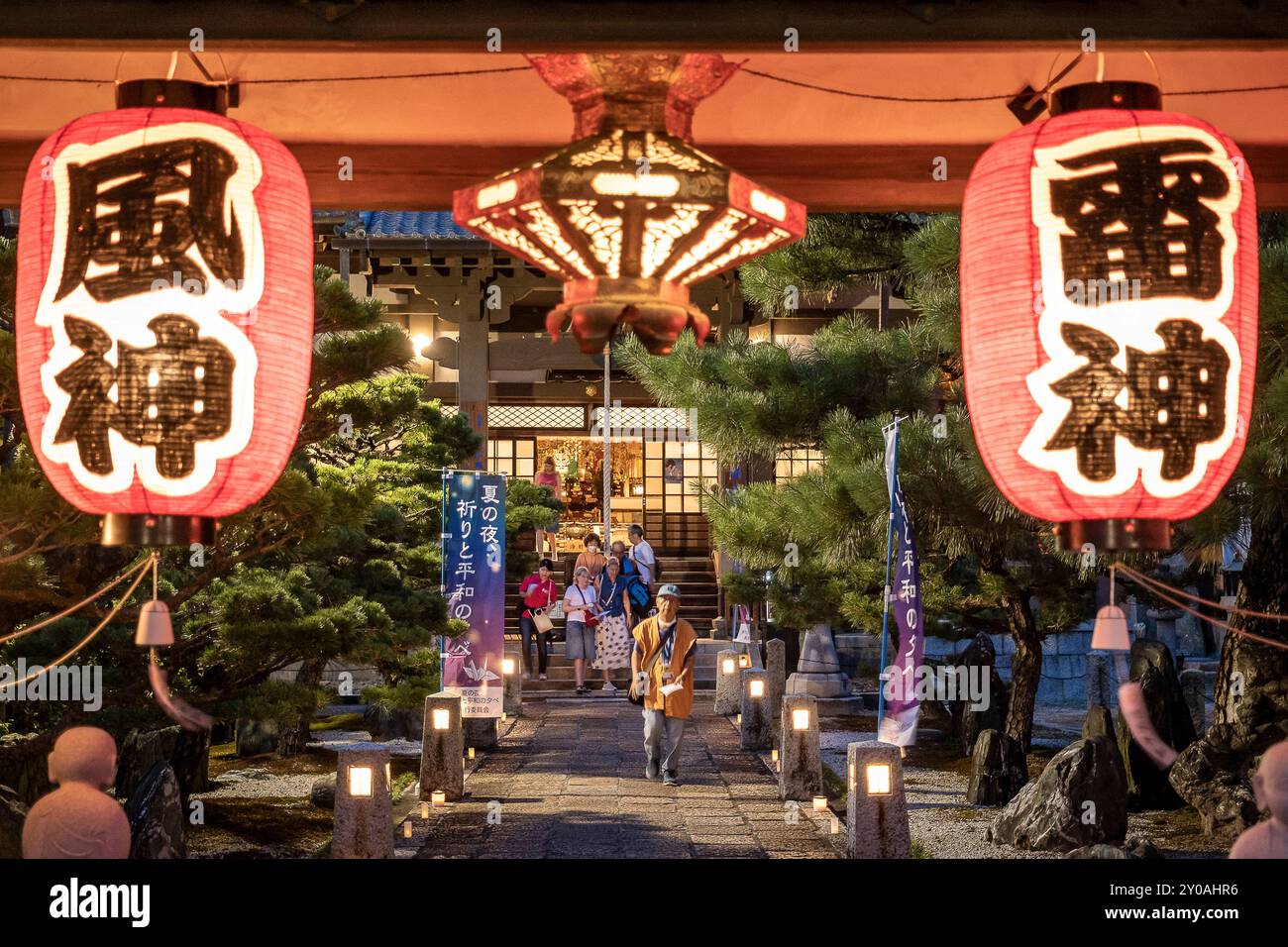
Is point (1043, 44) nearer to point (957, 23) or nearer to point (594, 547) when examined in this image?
point (957, 23)

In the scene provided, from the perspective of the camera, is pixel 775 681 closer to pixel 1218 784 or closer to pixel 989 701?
pixel 989 701

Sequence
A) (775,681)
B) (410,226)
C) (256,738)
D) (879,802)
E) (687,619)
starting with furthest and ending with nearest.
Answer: (687,619), (410,226), (775,681), (256,738), (879,802)

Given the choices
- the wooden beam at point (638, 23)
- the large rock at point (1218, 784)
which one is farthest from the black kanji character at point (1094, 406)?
the large rock at point (1218, 784)

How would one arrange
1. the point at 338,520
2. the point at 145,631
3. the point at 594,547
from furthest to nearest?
the point at 594,547, the point at 338,520, the point at 145,631

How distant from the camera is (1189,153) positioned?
4324 mm

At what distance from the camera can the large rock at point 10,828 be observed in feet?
25.3

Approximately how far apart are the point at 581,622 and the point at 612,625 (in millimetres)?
512

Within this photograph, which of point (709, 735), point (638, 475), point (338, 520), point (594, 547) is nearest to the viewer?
point (338, 520)

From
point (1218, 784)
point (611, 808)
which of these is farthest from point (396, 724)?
point (1218, 784)

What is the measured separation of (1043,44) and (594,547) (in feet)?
54.4

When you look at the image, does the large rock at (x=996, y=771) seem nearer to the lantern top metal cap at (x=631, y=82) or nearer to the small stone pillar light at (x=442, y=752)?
the small stone pillar light at (x=442, y=752)

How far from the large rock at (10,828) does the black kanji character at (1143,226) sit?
676 centimetres

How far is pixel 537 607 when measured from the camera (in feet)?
69.5
